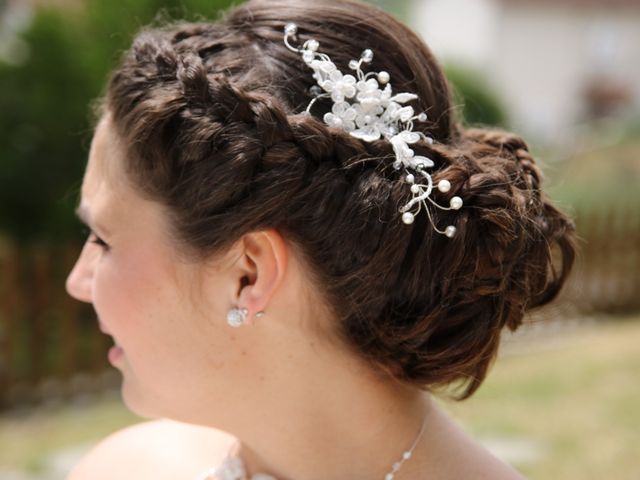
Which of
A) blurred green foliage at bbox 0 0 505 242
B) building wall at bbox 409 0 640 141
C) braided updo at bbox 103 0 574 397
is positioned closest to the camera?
braided updo at bbox 103 0 574 397

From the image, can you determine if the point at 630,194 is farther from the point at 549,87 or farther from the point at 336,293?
the point at 549,87

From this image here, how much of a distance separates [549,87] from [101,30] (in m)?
20.0

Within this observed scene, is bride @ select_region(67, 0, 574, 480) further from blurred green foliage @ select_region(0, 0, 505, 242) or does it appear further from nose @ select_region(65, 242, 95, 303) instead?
blurred green foliage @ select_region(0, 0, 505, 242)

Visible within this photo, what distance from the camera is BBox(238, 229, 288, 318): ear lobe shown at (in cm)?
158

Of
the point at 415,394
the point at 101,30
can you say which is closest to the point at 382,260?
the point at 415,394

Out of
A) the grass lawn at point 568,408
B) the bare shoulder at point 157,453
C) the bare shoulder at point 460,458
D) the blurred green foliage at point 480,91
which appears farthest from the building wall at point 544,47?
the bare shoulder at point 460,458

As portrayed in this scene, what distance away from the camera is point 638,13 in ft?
86.2

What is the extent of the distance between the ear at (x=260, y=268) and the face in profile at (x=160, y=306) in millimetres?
35

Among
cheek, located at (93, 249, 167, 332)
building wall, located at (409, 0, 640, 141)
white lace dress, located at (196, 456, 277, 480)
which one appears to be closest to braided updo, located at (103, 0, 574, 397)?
cheek, located at (93, 249, 167, 332)

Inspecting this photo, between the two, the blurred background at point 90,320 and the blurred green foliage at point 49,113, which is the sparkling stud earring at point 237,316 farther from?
the blurred green foliage at point 49,113

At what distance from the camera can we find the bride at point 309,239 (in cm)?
154

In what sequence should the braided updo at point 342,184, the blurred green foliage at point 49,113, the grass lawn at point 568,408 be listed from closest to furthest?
the braided updo at point 342,184 < the grass lawn at point 568,408 < the blurred green foliage at point 49,113

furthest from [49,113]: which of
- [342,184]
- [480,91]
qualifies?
[480,91]

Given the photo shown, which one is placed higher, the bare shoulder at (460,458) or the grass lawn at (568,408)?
the bare shoulder at (460,458)
